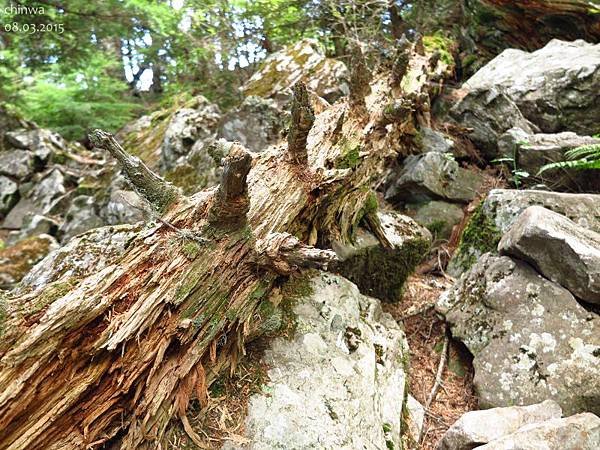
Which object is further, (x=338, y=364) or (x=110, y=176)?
(x=110, y=176)

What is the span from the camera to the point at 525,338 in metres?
3.52

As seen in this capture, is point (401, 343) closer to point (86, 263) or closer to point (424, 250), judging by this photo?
point (424, 250)

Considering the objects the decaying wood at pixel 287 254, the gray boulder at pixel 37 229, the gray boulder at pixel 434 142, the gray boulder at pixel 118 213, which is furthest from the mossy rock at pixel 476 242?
the gray boulder at pixel 37 229

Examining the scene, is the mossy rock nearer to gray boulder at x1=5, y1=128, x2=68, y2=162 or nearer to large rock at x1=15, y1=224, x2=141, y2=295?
large rock at x1=15, y1=224, x2=141, y2=295

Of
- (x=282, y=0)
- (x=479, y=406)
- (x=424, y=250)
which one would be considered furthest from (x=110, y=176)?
(x=479, y=406)

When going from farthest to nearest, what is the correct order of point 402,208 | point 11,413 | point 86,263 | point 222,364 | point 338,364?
point 402,208 → point 86,263 → point 338,364 → point 222,364 → point 11,413

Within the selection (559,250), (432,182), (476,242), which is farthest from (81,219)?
(559,250)

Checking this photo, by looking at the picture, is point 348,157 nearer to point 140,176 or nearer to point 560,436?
point 140,176

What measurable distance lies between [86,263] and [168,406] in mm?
1879

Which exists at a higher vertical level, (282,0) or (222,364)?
(282,0)

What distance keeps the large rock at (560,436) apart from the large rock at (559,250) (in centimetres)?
147

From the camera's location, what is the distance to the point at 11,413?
6.46 ft

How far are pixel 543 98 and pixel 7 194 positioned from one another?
14.0 metres

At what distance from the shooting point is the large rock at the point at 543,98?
7.30 metres
